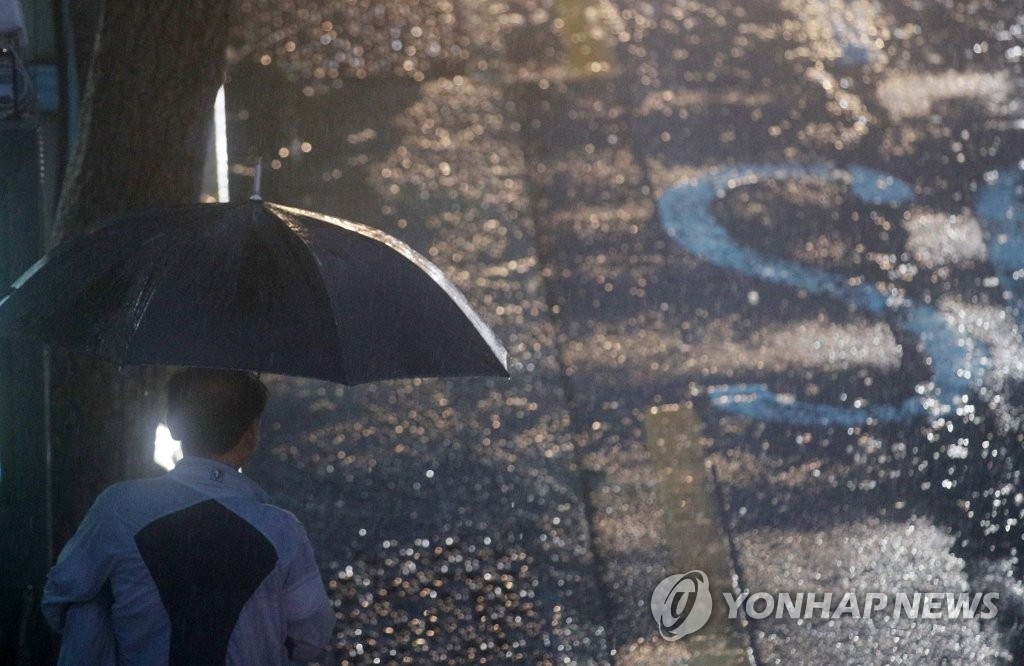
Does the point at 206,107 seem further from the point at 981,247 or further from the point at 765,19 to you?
the point at 765,19

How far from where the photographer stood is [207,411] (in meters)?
2.92

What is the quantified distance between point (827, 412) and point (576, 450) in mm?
1129

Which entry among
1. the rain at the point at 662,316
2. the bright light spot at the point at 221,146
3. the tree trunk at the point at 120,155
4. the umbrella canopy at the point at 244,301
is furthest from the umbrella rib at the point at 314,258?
the bright light spot at the point at 221,146

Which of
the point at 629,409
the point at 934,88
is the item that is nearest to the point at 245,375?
the point at 629,409

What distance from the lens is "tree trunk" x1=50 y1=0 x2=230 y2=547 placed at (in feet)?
13.1

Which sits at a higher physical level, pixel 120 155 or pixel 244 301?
pixel 244 301

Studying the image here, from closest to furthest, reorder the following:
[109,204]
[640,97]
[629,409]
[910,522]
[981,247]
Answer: [109,204] < [910,522] < [629,409] < [981,247] < [640,97]

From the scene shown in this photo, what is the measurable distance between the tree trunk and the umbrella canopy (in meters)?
0.89

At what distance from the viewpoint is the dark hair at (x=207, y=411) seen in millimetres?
2916

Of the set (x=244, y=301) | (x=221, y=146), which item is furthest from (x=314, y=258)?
(x=221, y=146)

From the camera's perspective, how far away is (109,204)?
398 centimetres

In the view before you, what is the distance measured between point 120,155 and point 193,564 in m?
1.61

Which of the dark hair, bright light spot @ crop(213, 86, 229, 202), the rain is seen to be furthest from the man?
bright light spot @ crop(213, 86, 229, 202)

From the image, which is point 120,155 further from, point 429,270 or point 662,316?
point 662,316
